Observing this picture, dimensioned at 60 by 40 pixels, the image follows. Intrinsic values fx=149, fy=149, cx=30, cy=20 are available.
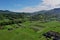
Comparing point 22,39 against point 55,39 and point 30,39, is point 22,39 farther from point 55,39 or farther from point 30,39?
point 55,39

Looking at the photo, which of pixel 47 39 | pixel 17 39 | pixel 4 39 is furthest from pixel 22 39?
pixel 47 39

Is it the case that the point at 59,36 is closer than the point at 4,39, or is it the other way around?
the point at 4,39

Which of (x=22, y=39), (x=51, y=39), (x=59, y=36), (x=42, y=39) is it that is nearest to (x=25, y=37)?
(x=22, y=39)

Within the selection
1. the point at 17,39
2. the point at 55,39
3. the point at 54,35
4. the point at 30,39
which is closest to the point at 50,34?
the point at 54,35

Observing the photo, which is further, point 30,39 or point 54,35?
point 54,35

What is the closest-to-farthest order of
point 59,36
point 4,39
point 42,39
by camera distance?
point 4,39
point 42,39
point 59,36

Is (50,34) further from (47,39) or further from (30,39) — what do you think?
(30,39)

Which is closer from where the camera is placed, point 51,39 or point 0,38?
point 0,38

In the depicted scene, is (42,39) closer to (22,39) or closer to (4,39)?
(22,39)

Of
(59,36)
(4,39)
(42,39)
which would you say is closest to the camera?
(4,39)
